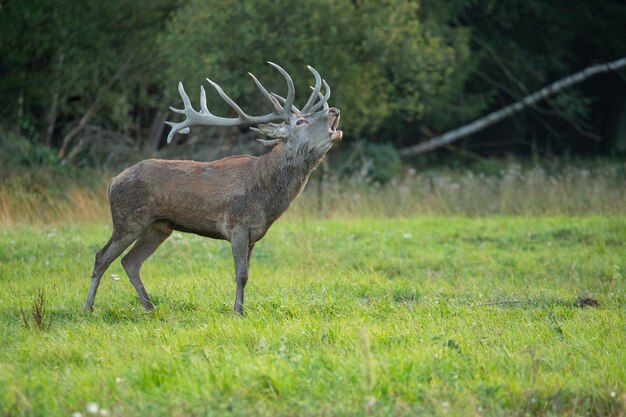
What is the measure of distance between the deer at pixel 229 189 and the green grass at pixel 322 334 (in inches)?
26.9

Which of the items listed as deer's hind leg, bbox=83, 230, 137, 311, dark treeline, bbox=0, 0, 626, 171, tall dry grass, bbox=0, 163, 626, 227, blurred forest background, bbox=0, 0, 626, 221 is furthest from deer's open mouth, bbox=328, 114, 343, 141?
dark treeline, bbox=0, 0, 626, 171

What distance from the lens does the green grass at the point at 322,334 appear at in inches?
228

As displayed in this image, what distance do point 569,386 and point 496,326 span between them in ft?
5.47

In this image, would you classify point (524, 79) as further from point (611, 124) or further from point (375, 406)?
point (375, 406)

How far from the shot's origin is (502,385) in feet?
19.4

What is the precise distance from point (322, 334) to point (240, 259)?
1664 mm

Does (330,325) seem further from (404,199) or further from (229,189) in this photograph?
(404,199)

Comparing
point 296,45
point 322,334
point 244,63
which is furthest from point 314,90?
point 244,63

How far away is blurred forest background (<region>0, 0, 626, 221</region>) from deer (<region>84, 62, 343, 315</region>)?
967 cm

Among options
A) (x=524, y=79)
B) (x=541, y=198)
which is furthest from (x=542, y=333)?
(x=524, y=79)

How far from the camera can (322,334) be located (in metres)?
7.21

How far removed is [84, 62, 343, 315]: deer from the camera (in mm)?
8742

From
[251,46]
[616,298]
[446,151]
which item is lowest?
[446,151]

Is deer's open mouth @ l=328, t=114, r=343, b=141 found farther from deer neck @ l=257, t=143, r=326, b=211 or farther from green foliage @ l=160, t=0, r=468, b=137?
green foliage @ l=160, t=0, r=468, b=137
